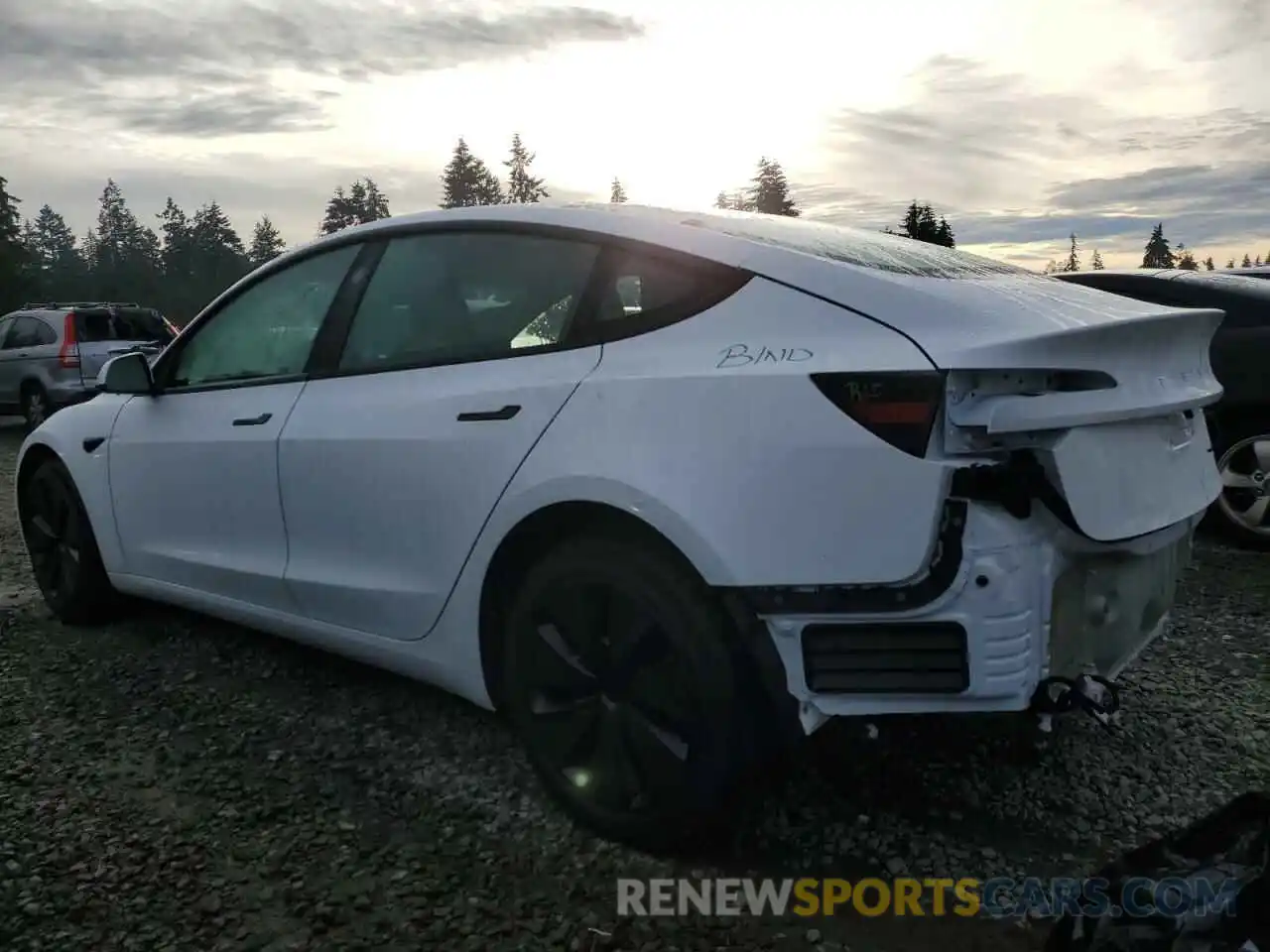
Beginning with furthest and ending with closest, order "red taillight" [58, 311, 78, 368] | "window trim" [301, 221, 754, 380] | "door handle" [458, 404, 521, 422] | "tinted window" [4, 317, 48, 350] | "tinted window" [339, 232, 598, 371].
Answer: "tinted window" [4, 317, 48, 350] → "red taillight" [58, 311, 78, 368] → "tinted window" [339, 232, 598, 371] → "door handle" [458, 404, 521, 422] → "window trim" [301, 221, 754, 380]

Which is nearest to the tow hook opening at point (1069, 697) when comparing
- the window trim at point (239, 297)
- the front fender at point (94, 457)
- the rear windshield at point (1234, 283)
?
the window trim at point (239, 297)

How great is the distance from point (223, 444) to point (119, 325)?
11480mm

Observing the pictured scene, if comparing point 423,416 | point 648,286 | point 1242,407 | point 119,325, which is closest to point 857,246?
point 648,286

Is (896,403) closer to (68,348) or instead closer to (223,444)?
(223,444)

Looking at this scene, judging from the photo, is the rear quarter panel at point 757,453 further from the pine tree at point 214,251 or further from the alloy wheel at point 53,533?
the pine tree at point 214,251

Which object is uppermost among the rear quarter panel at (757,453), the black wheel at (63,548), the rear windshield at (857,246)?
the rear windshield at (857,246)

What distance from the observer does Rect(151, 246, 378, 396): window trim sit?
346 cm

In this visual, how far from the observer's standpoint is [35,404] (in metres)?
13.4

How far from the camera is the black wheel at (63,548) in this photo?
4.54 meters

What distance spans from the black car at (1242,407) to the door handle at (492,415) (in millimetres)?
4398

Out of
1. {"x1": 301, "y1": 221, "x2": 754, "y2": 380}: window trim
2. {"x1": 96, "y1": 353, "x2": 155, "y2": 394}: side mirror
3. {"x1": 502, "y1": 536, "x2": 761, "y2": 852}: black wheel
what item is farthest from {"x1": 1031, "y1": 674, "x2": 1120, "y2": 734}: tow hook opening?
{"x1": 96, "y1": 353, "x2": 155, "y2": 394}: side mirror

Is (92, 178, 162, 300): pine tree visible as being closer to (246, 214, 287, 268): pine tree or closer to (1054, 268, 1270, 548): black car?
(246, 214, 287, 268): pine tree

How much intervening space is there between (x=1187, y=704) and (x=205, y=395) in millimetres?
3575

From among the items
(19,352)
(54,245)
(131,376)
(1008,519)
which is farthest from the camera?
(54,245)
